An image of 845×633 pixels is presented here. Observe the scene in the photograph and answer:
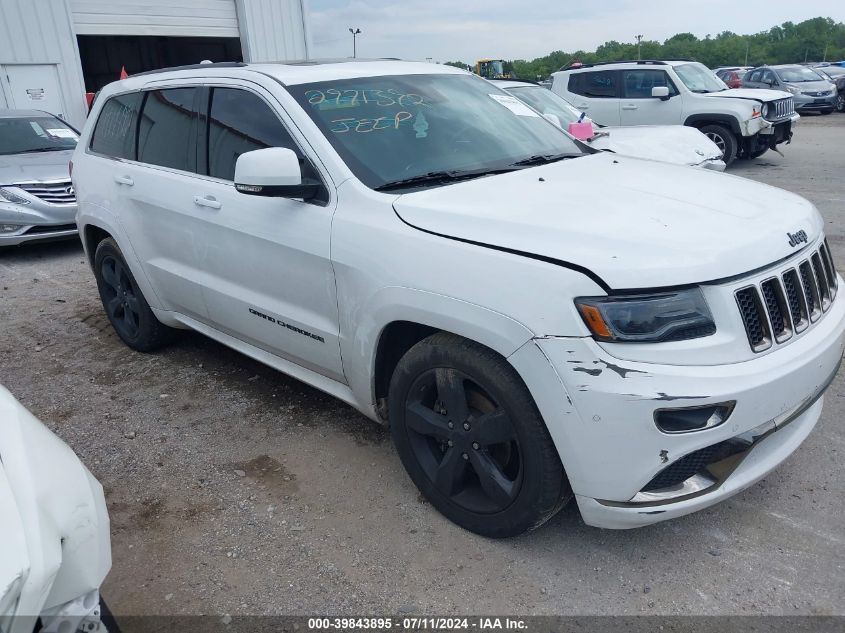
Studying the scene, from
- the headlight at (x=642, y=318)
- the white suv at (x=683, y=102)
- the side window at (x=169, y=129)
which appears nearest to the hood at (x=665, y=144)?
the white suv at (x=683, y=102)

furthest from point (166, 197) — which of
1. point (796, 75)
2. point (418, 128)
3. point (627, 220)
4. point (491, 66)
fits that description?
point (491, 66)

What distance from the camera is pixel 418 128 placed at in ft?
10.7

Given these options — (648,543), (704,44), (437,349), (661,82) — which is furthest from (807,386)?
(704,44)

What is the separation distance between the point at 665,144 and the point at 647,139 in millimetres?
217

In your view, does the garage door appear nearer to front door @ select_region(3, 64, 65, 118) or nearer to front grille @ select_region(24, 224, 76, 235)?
front door @ select_region(3, 64, 65, 118)

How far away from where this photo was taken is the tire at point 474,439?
2385 millimetres

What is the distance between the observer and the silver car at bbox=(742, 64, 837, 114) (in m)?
21.1

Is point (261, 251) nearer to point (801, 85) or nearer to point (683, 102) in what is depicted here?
point (683, 102)

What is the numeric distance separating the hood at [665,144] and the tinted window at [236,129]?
492cm

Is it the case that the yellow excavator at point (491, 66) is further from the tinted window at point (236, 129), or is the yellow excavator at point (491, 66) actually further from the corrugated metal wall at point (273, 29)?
the tinted window at point (236, 129)

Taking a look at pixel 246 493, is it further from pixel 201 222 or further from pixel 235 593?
pixel 201 222

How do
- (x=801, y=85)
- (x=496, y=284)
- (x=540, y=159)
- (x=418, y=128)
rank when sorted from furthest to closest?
(x=801, y=85) → (x=540, y=159) → (x=418, y=128) → (x=496, y=284)

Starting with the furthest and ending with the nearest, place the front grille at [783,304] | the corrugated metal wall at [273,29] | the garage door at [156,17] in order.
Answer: the corrugated metal wall at [273,29], the garage door at [156,17], the front grille at [783,304]

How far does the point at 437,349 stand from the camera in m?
2.58
